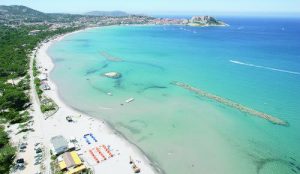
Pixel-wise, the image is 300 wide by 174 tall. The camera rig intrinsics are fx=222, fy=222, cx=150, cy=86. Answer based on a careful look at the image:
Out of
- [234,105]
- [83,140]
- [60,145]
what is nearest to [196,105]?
[234,105]

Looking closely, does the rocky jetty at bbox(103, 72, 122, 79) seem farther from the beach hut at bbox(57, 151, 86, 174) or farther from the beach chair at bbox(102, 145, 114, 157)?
the beach hut at bbox(57, 151, 86, 174)

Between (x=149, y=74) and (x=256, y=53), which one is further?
(x=256, y=53)

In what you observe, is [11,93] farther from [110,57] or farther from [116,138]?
[110,57]

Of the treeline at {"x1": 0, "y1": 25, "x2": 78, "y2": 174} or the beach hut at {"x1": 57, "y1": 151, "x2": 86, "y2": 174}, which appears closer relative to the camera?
the beach hut at {"x1": 57, "y1": 151, "x2": 86, "y2": 174}

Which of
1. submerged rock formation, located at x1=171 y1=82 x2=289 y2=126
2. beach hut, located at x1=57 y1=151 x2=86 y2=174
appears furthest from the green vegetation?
submerged rock formation, located at x1=171 y1=82 x2=289 y2=126

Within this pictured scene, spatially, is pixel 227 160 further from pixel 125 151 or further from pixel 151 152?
pixel 125 151

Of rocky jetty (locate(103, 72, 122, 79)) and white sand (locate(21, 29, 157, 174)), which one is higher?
rocky jetty (locate(103, 72, 122, 79))

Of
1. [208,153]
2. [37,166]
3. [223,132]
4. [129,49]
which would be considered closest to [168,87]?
[223,132]
